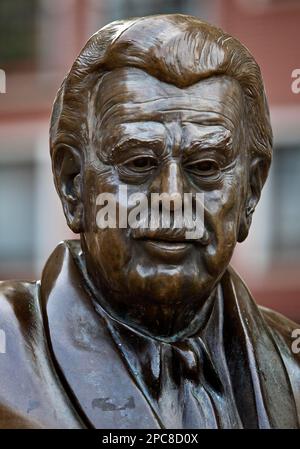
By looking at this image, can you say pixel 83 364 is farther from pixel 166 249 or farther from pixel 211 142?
pixel 211 142

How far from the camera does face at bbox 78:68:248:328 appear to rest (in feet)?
7.11

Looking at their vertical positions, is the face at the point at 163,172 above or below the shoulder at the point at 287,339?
above

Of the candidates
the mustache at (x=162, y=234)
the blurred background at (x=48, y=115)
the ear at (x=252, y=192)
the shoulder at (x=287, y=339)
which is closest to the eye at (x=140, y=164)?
the mustache at (x=162, y=234)

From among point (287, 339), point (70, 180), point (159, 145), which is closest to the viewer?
point (159, 145)

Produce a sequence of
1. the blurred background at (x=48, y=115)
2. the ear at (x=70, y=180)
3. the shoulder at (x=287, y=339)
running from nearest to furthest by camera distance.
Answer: the ear at (x=70, y=180), the shoulder at (x=287, y=339), the blurred background at (x=48, y=115)

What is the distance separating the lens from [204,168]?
2215 millimetres

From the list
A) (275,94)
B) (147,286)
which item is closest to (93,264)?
(147,286)

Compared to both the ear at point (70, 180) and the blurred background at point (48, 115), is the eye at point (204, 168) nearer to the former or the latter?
the ear at point (70, 180)

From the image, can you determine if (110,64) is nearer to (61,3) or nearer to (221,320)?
(221,320)

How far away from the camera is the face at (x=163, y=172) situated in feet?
7.11

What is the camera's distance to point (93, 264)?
228cm

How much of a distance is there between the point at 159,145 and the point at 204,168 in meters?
0.11

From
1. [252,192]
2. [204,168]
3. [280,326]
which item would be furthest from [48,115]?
[204,168]

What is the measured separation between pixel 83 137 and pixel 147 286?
1.04ft
